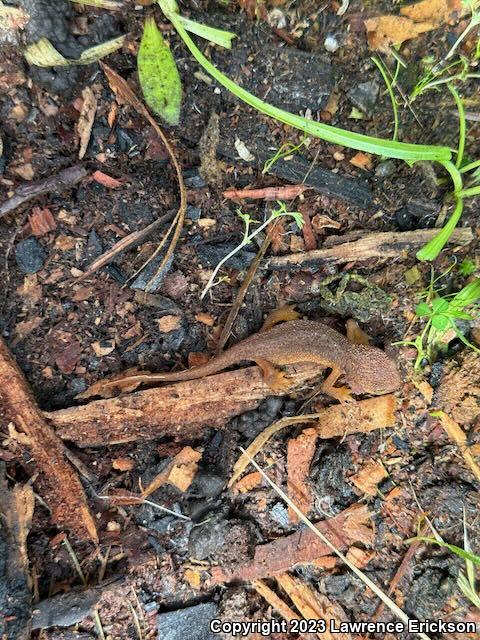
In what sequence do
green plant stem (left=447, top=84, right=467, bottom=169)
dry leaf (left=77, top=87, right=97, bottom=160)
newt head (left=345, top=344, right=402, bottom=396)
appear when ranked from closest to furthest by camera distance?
green plant stem (left=447, top=84, right=467, bottom=169)
dry leaf (left=77, top=87, right=97, bottom=160)
newt head (left=345, top=344, right=402, bottom=396)

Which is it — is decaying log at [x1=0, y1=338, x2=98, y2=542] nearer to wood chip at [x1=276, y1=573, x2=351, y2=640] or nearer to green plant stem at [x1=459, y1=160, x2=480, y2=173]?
wood chip at [x1=276, y1=573, x2=351, y2=640]

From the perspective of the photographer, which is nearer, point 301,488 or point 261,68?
point 261,68

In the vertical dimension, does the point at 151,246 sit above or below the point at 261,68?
below

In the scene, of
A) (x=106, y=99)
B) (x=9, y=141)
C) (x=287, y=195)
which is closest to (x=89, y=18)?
(x=106, y=99)

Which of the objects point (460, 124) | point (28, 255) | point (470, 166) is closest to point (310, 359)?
point (470, 166)

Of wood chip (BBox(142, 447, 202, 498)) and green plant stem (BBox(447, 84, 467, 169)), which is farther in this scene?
wood chip (BBox(142, 447, 202, 498))

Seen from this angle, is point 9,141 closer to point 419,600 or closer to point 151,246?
point 151,246

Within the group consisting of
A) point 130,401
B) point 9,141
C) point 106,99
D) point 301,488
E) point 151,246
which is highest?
point 106,99

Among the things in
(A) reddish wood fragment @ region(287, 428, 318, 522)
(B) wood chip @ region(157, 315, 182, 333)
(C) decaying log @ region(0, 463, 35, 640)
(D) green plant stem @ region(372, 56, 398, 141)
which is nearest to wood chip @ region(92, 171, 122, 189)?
(B) wood chip @ region(157, 315, 182, 333)
